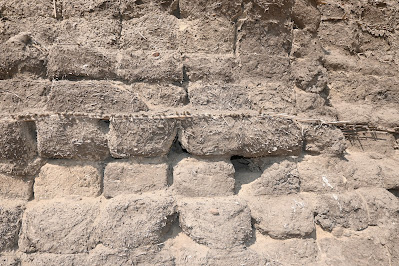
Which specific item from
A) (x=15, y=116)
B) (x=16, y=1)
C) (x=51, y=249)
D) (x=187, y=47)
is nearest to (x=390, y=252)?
(x=187, y=47)

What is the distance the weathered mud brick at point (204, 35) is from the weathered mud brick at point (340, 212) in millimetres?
955

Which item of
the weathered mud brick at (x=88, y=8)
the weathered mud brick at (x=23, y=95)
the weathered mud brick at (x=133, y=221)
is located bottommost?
the weathered mud brick at (x=133, y=221)

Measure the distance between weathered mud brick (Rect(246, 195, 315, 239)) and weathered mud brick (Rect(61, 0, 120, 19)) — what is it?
1167mm

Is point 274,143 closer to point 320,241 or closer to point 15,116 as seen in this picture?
point 320,241

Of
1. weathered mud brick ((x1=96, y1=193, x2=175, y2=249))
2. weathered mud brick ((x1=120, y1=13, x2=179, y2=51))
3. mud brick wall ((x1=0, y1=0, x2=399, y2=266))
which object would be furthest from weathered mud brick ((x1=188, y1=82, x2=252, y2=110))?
weathered mud brick ((x1=96, y1=193, x2=175, y2=249))

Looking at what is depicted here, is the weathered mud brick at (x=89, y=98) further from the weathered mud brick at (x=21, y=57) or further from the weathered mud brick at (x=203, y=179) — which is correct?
the weathered mud brick at (x=203, y=179)

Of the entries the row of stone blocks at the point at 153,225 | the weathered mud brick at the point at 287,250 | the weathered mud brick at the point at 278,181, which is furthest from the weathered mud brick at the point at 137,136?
the weathered mud brick at the point at 287,250

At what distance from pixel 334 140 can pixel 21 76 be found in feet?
5.36

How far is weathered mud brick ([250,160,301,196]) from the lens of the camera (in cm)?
141

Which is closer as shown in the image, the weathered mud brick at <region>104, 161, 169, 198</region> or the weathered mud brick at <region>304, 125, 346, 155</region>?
the weathered mud brick at <region>104, 161, 169, 198</region>

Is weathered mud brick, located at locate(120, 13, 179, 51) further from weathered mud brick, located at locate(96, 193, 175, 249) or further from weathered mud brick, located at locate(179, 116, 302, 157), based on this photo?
weathered mud brick, located at locate(96, 193, 175, 249)

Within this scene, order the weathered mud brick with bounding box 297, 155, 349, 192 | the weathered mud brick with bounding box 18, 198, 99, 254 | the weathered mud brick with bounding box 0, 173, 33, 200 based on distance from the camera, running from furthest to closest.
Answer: the weathered mud brick with bounding box 297, 155, 349, 192 < the weathered mud brick with bounding box 0, 173, 33, 200 < the weathered mud brick with bounding box 18, 198, 99, 254

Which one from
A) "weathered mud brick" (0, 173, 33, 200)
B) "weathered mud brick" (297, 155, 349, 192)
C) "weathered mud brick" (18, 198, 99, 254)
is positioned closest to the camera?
"weathered mud brick" (18, 198, 99, 254)

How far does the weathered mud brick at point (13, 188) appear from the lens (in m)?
1.35
